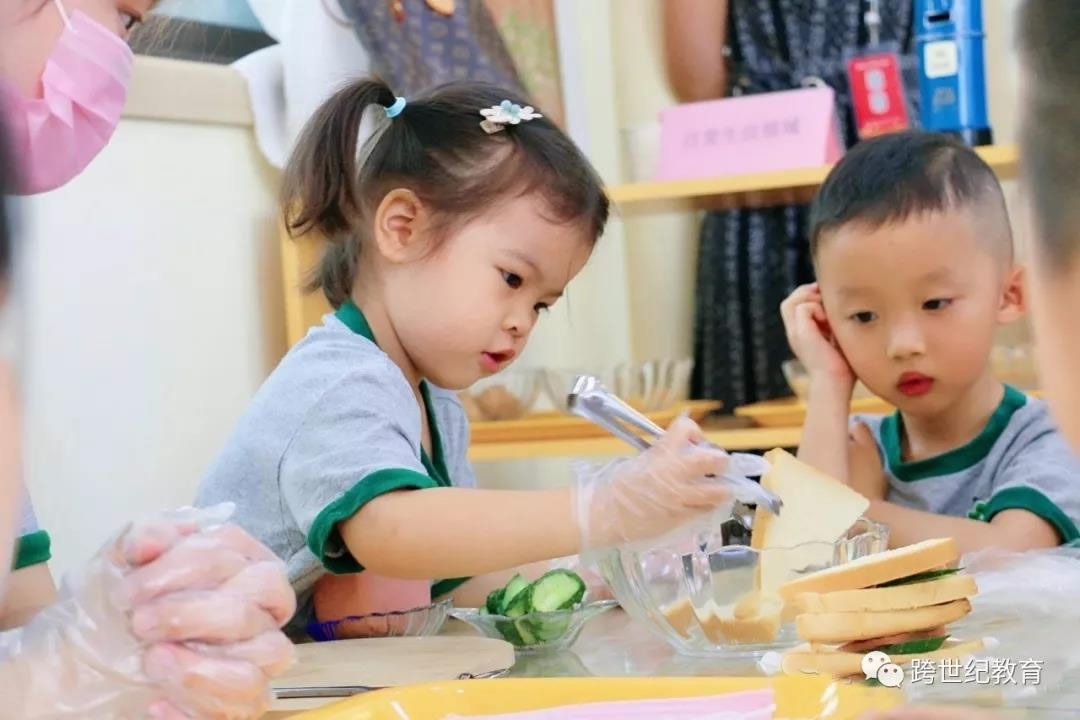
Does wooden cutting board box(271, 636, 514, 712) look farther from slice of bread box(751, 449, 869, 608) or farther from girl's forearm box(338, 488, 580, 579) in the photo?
slice of bread box(751, 449, 869, 608)

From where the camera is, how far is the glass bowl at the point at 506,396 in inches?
90.8

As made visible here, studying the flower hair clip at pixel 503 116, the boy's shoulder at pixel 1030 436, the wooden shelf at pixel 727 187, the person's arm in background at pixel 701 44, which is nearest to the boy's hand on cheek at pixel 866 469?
the boy's shoulder at pixel 1030 436

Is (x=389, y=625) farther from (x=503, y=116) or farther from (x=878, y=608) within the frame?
(x=503, y=116)

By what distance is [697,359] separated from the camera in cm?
270

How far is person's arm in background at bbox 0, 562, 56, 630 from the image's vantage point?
902mm

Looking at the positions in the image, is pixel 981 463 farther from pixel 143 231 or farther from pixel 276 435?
pixel 143 231

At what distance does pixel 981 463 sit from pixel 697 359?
130 cm

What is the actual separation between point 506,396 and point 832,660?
1.63 m

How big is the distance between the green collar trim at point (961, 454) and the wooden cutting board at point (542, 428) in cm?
76

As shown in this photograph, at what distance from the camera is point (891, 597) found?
723 millimetres

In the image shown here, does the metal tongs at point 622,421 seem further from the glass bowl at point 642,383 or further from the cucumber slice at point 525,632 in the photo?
the glass bowl at point 642,383

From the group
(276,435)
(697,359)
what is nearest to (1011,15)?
(276,435)

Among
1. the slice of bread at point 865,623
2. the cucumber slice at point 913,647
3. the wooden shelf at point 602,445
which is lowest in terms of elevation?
the wooden shelf at point 602,445

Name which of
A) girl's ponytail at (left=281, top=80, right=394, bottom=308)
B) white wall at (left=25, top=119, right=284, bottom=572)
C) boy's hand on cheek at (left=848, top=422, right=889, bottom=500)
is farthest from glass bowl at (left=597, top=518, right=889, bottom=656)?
white wall at (left=25, top=119, right=284, bottom=572)
